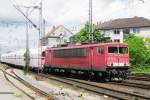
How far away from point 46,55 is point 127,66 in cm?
1636

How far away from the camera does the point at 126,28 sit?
101562 mm

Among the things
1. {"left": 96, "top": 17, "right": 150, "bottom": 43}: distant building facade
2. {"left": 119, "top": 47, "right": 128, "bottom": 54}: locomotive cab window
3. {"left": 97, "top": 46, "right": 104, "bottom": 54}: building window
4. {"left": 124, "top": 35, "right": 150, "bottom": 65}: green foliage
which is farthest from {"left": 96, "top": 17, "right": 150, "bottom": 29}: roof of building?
{"left": 97, "top": 46, "right": 104, "bottom": 54}: building window

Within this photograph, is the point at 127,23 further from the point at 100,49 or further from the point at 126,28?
the point at 100,49

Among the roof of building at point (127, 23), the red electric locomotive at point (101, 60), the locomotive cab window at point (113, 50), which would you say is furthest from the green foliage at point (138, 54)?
the roof of building at point (127, 23)

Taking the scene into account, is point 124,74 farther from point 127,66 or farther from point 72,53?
A: point 72,53

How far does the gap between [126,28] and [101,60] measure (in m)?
69.9

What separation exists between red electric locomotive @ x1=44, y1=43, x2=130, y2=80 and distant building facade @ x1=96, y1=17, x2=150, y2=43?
2413 inches

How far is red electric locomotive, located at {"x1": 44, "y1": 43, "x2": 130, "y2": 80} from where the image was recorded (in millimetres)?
32281

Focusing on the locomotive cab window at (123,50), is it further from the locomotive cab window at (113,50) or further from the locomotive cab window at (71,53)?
the locomotive cab window at (71,53)

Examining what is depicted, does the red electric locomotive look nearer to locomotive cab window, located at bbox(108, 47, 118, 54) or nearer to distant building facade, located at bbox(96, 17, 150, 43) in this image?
locomotive cab window, located at bbox(108, 47, 118, 54)

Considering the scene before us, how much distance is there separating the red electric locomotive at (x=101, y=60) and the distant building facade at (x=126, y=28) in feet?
201

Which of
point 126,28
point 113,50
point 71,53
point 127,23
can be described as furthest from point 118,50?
point 127,23

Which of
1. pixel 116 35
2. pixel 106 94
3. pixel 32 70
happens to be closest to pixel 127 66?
pixel 106 94

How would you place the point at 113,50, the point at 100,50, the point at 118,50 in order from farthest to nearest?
the point at 118,50, the point at 100,50, the point at 113,50
